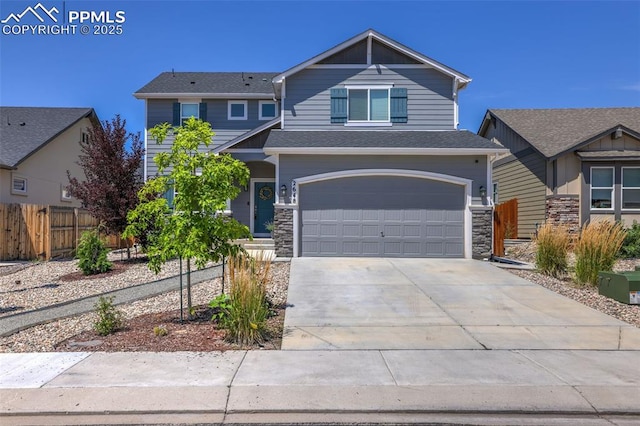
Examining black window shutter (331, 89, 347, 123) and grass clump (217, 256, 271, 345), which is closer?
grass clump (217, 256, 271, 345)

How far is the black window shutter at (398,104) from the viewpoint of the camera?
52.1 ft

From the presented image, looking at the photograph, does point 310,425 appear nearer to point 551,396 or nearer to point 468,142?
point 551,396

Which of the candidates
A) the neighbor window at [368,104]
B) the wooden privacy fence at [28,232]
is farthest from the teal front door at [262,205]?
the wooden privacy fence at [28,232]

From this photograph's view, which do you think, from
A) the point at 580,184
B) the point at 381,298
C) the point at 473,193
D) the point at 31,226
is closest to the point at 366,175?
the point at 473,193

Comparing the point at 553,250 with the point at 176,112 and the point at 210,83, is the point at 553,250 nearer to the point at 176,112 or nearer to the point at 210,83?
the point at 176,112

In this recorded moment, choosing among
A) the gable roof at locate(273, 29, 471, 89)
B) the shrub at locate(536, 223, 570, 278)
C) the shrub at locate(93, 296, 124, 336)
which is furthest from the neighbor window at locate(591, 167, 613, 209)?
the shrub at locate(93, 296, 124, 336)

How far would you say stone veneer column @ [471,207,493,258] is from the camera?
1432cm

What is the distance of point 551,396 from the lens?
193 inches

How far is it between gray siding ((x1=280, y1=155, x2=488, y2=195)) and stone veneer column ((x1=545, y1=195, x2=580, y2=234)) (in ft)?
16.5

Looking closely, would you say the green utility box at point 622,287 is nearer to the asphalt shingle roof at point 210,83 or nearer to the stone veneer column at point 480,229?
the stone veneer column at point 480,229

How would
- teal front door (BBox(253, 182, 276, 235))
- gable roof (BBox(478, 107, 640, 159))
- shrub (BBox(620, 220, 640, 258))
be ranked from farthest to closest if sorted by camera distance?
teal front door (BBox(253, 182, 276, 235)) < gable roof (BBox(478, 107, 640, 159)) < shrub (BBox(620, 220, 640, 258))

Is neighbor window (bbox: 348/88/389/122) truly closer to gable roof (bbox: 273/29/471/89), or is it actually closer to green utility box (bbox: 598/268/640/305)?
gable roof (bbox: 273/29/471/89)

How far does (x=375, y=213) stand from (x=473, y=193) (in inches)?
118

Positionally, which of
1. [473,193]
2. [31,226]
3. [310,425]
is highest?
[473,193]
